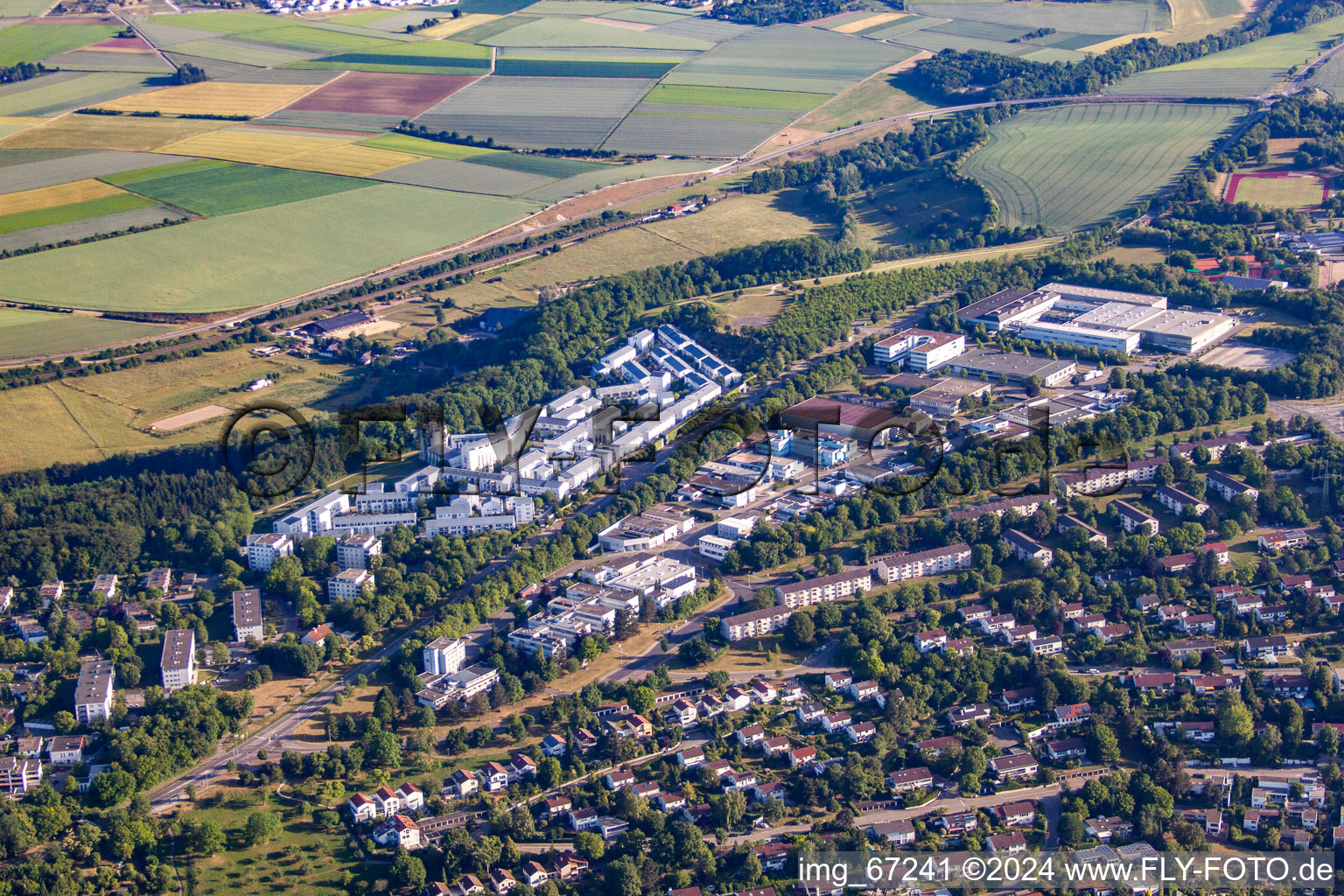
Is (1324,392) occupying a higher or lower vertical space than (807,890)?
higher

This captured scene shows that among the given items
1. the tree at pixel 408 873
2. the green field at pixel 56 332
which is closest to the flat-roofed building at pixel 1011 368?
the tree at pixel 408 873

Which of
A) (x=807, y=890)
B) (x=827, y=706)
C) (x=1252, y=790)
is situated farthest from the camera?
(x=827, y=706)

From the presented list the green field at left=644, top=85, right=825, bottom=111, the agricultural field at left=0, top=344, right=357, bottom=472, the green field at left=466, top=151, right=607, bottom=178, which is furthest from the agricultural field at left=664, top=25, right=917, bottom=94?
the agricultural field at left=0, top=344, right=357, bottom=472

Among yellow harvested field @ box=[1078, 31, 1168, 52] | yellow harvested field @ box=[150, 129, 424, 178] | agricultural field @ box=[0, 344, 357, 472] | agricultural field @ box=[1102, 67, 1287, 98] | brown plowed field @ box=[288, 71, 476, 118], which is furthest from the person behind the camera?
yellow harvested field @ box=[1078, 31, 1168, 52]

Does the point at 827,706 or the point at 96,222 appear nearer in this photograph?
the point at 827,706

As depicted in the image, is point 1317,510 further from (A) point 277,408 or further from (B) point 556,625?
(A) point 277,408

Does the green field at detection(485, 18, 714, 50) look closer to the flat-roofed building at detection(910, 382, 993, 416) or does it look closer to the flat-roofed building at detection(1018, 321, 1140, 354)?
the flat-roofed building at detection(1018, 321, 1140, 354)

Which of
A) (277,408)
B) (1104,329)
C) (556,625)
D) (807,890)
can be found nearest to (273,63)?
(277,408)

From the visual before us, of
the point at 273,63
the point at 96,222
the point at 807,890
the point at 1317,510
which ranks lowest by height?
the point at 807,890

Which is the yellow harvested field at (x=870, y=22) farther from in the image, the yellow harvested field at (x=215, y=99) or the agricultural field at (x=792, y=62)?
the yellow harvested field at (x=215, y=99)
